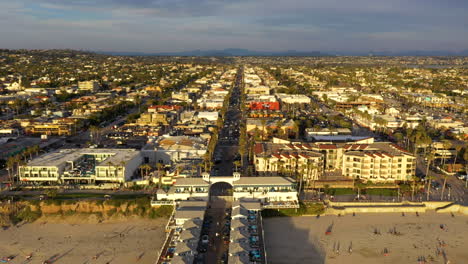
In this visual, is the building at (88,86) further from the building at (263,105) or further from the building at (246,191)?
the building at (246,191)

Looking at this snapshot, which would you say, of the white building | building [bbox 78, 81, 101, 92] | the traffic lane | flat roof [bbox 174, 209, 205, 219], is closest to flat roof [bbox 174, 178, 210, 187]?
the traffic lane

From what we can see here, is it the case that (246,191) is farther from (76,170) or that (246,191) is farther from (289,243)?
(76,170)

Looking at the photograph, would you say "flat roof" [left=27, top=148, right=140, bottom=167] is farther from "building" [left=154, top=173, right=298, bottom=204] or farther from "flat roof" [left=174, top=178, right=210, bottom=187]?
"building" [left=154, top=173, right=298, bottom=204]

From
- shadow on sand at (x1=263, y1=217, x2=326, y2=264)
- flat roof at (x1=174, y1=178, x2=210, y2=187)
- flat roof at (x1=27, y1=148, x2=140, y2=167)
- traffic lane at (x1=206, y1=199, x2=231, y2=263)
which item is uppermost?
flat roof at (x1=27, y1=148, x2=140, y2=167)

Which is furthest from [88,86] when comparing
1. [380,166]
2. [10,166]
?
[380,166]

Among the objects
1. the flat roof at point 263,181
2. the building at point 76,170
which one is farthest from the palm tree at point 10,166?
the flat roof at point 263,181

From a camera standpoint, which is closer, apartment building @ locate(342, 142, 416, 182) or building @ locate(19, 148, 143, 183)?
building @ locate(19, 148, 143, 183)

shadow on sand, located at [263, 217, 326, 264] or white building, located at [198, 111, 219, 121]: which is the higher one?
white building, located at [198, 111, 219, 121]
